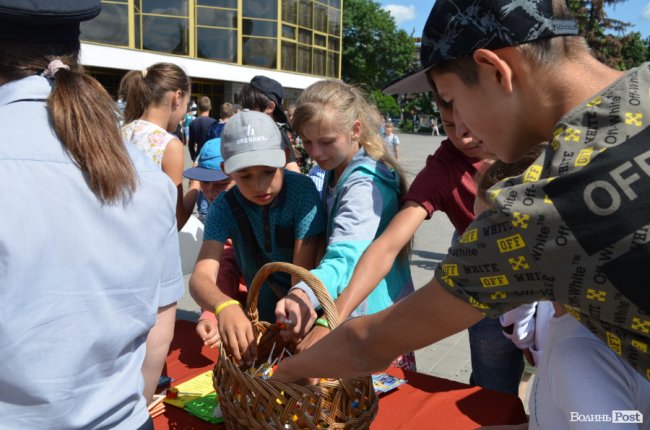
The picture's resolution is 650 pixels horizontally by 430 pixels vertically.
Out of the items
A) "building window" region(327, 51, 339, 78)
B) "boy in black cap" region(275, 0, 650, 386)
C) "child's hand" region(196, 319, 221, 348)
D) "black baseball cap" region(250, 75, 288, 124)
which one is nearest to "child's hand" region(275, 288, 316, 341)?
"child's hand" region(196, 319, 221, 348)

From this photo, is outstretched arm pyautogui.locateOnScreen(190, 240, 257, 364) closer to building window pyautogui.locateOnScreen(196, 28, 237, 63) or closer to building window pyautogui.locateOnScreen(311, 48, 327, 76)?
building window pyautogui.locateOnScreen(196, 28, 237, 63)

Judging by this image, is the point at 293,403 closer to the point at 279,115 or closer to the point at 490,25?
the point at 490,25

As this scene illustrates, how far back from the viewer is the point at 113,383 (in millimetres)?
922

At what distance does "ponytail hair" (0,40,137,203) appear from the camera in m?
0.85

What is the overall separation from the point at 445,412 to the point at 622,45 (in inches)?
898

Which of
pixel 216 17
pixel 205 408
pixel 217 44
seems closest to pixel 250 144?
pixel 205 408

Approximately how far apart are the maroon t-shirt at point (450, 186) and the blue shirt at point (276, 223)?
13.5 inches

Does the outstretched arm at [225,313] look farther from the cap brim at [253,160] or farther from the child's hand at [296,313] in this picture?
the cap brim at [253,160]

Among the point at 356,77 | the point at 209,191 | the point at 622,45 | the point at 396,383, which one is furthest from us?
the point at 356,77

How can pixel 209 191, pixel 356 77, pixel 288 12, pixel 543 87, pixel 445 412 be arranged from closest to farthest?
pixel 543 87, pixel 445 412, pixel 209 191, pixel 288 12, pixel 356 77

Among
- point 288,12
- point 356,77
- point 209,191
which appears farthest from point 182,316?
point 356,77

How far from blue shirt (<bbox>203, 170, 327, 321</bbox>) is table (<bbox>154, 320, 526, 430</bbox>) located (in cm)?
48

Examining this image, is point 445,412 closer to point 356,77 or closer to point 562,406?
point 562,406

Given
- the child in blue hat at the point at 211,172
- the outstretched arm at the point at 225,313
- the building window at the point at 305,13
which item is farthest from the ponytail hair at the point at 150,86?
the building window at the point at 305,13
